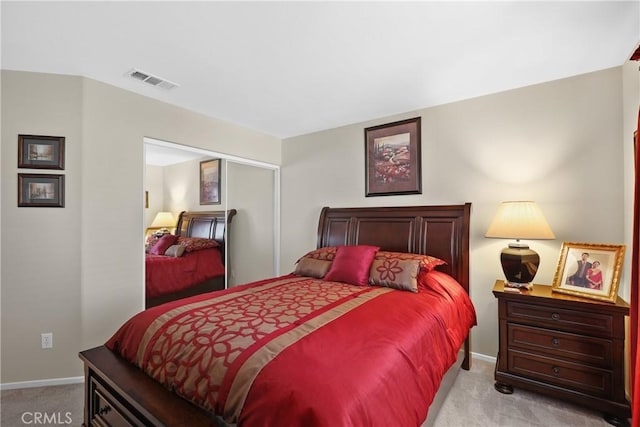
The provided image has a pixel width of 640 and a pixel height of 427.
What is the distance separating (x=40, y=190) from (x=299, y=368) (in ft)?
8.68

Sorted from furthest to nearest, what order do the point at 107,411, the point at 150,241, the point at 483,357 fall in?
the point at 150,241, the point at 483,357, the point at 107,411

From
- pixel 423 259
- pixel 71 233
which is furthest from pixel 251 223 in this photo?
pixel 423 259

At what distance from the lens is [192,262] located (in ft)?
10.9

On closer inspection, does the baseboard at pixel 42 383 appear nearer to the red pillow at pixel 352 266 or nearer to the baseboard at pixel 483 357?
the red pillow at pixel 352 266

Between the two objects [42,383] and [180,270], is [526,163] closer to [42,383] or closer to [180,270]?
[180,270]

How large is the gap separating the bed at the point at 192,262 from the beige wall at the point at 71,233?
0.68ft

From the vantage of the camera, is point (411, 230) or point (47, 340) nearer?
point (47, 340)

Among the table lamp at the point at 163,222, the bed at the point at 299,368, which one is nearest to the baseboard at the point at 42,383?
the bed at the point at 299,368

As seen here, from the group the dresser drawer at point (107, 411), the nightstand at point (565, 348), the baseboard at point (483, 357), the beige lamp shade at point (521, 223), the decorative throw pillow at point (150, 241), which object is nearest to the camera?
the dresser drawer at point (107, 411)

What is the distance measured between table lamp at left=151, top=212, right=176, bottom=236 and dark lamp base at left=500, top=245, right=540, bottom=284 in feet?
10.5

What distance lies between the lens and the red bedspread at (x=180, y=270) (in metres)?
2.92

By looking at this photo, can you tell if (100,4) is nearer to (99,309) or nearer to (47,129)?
(47,129)

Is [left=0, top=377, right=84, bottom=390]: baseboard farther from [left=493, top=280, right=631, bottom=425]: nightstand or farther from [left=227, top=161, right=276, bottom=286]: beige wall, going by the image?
[left=493, top=280, right=631, bottom=425]: nightstand

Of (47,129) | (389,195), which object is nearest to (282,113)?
(389,195)
